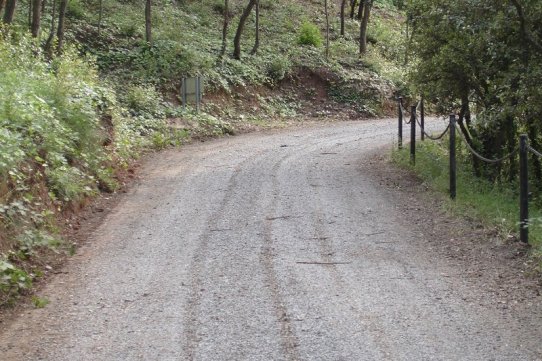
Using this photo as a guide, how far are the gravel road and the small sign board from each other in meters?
11.4

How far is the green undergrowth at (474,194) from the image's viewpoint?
903cm

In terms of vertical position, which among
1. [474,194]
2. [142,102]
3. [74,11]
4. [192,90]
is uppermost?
[74,11]

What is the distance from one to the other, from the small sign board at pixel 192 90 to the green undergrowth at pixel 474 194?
332 inches

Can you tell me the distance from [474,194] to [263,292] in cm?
583

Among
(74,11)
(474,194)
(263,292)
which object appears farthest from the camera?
(74,11)

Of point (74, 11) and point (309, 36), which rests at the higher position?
Answer: point (74, 11)

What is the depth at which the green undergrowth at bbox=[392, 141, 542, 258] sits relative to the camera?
29.6ft

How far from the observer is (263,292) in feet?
22.3

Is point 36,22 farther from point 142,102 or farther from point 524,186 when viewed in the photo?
point 524,186

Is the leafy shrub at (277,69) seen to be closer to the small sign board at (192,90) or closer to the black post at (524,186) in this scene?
the small sign board at (192,90)

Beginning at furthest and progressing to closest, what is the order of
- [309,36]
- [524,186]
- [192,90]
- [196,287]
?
[309,36]
[192,90]
[524,186]
[196,287]

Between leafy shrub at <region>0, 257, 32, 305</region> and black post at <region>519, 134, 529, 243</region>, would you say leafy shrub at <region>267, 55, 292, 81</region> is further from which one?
leafy shrub at <region>0, 257, 32, 305</region>

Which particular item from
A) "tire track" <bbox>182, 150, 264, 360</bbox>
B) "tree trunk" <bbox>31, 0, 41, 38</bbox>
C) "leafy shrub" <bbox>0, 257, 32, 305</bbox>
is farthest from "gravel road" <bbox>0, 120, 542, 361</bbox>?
"tree trunk" <bbox>31, 0, 41, 38</bbox>

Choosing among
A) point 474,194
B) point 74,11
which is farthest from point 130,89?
point 474,194
